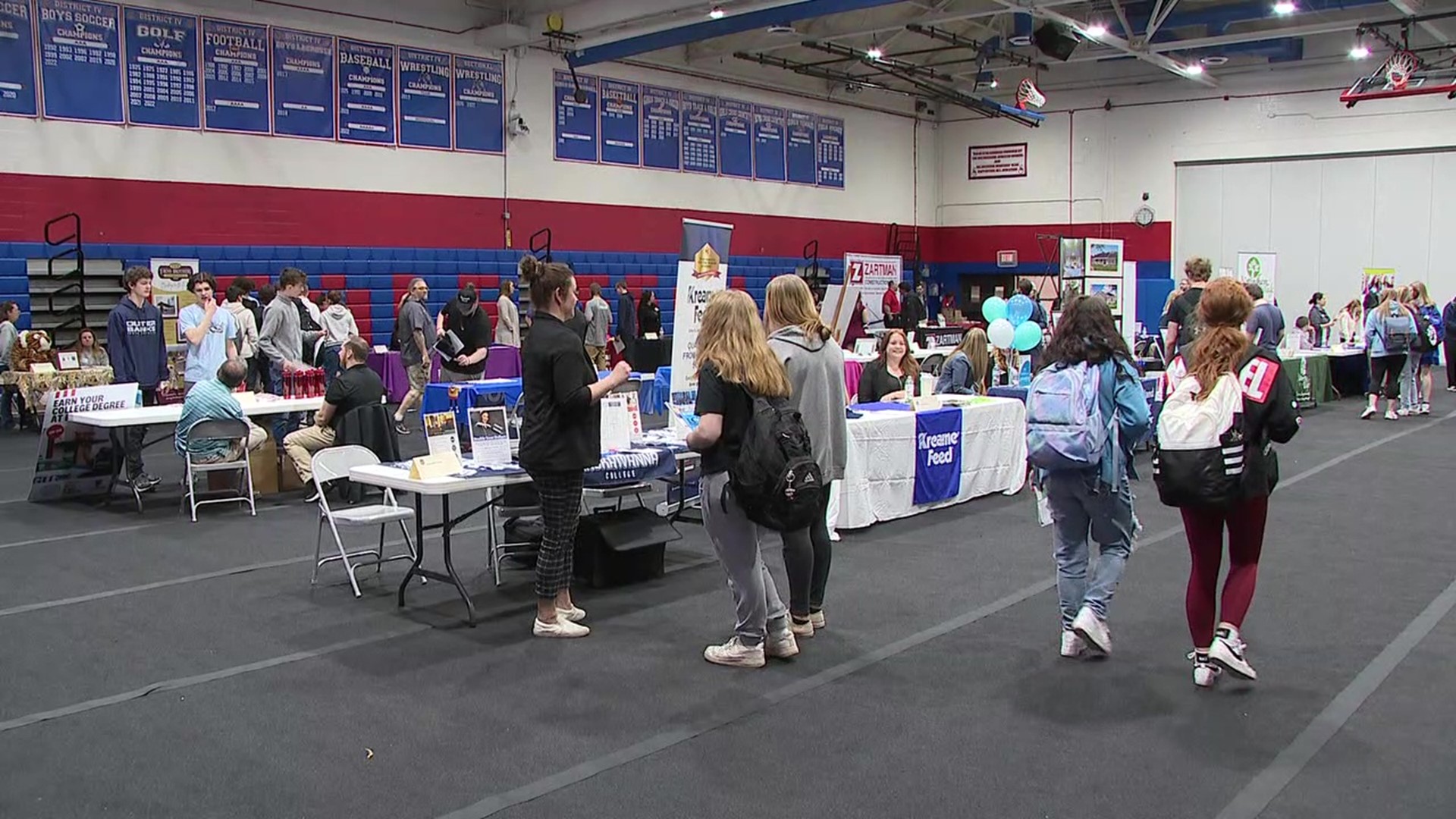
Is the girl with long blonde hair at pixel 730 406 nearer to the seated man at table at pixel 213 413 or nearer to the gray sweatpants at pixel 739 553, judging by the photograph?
the gray sweatpants at pixel 739 553

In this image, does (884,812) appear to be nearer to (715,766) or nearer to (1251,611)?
(715,766)

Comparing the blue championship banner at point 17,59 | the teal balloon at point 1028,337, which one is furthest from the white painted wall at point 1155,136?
the blue championship banner at point 17,59

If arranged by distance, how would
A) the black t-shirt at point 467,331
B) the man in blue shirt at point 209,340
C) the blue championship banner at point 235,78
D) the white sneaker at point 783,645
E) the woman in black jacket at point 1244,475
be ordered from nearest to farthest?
the woman in black jacket at point 1244,475, the white sneaker at point 783,645, the man in blue shirt at point 209,340, the black t-shirt at point 467,331, the blue championship banner at point 235,78

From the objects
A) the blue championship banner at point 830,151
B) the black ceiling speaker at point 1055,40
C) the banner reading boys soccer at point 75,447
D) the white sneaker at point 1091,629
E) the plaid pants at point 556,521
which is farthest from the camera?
the blue championship banner at point 830,151

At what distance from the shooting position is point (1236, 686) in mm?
3961

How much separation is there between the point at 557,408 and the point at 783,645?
1153mm

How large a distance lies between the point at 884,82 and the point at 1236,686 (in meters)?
17.6

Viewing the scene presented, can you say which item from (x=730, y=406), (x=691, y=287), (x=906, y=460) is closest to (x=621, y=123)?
(x=906, y=460)

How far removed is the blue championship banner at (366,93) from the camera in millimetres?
13047

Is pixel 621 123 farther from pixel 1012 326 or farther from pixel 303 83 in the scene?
pixel 1012 326

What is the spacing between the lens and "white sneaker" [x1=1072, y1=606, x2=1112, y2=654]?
13.6 feet

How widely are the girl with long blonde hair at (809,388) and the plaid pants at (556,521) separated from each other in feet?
2.67

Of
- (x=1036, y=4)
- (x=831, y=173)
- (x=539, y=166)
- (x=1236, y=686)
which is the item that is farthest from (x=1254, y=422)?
(x=831, y=173)

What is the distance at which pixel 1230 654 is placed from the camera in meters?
3.86
